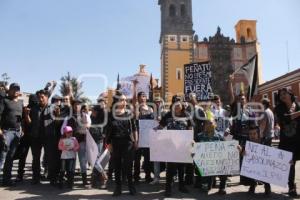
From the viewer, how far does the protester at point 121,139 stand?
7.05m

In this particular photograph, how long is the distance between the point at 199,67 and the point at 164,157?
20.3 feet

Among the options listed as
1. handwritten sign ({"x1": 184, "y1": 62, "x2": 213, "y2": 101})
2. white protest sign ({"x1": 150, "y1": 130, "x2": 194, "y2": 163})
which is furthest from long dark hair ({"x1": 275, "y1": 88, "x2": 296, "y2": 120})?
handwritten sign ({"x1": 184, "y1": 62, "x2": 213, "y2": 101})

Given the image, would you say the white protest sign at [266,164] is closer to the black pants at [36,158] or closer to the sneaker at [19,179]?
the black pants at [36,158]

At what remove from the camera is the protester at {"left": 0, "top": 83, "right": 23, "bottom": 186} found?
25.0 ft

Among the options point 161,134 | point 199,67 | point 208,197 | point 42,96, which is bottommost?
point 208,197

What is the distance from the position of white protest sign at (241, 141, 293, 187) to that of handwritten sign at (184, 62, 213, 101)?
5.46 metres

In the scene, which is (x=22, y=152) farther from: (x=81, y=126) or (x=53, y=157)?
(x=81, y=126)

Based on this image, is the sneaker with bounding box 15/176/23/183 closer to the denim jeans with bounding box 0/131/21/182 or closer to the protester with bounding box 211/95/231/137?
the denim jeans with bounding box 0/131/21/182

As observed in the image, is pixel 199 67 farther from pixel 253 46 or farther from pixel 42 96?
pixel 253 46

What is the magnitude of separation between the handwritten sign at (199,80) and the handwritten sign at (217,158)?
205 inches

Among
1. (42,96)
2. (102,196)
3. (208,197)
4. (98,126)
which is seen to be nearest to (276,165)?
(208,197)

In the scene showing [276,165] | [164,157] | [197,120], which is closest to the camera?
[276,165]

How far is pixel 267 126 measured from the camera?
8.05m

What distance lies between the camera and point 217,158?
7.22m
